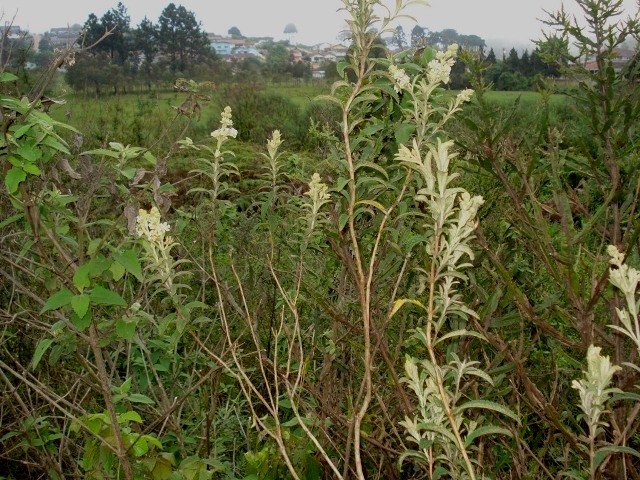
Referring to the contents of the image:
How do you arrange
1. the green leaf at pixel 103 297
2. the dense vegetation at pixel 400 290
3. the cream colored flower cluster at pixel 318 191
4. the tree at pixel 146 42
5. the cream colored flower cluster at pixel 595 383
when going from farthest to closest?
1. the tree at pixel 146 42
2. the cream colored flower cluster at pixel 318 191
3. the green leaf at pixel 103 297
4. the dense vegetation at pixel 400 290
5. the cream colored flower cluster at pixel 595 383

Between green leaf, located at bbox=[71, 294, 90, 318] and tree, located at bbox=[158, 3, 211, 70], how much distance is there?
2552cm

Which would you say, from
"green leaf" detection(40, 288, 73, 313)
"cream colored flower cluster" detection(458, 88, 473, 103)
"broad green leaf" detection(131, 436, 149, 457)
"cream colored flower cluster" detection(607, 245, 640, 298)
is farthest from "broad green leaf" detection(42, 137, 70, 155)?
"cream colored flower cluster" detection(607, 245, 640, 298)

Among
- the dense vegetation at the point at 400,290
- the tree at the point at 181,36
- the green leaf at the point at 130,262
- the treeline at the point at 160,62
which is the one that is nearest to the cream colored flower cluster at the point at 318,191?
the dense vegetation at the point at 400,290

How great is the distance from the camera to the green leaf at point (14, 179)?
73.8 inches

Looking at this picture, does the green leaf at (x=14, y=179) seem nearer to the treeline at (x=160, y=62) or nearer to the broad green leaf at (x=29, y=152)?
the broad green leaf at (x=29, y=152)

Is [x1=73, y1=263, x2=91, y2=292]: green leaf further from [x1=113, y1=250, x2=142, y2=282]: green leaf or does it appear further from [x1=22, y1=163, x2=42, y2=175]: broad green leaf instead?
[x1=22, y1=163, x2=42, y2=175]: broad green leaf

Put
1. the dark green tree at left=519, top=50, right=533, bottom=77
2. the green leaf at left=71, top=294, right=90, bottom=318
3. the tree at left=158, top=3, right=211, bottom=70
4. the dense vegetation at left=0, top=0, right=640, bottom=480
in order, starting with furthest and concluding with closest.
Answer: the tree at left=158, top=3, right=211, bottom=70, the dark green tree at left=519, top=50, right=533, bottom=77, the green leaf at left=71, top=294, right=90, bottom=318, the dense vegetation at left=0, top=0, right=640, bottom=480

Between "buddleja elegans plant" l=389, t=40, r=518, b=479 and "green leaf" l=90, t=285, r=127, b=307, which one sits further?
"green leaf" l=90, t=285, r=127, b=307

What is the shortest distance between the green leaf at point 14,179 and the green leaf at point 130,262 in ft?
1.16

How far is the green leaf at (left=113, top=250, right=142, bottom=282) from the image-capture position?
6.04 ft

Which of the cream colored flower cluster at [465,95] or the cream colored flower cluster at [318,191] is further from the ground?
the cream colored flower cluster at [465,95]

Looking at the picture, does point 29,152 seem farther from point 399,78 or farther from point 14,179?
point 399,78

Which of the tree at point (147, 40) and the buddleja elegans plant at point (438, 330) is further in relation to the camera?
the tree at point (147, 40)

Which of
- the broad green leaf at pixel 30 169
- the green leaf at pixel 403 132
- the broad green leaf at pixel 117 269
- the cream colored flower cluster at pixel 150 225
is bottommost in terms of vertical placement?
the broad green leaf at pixel 117 269
